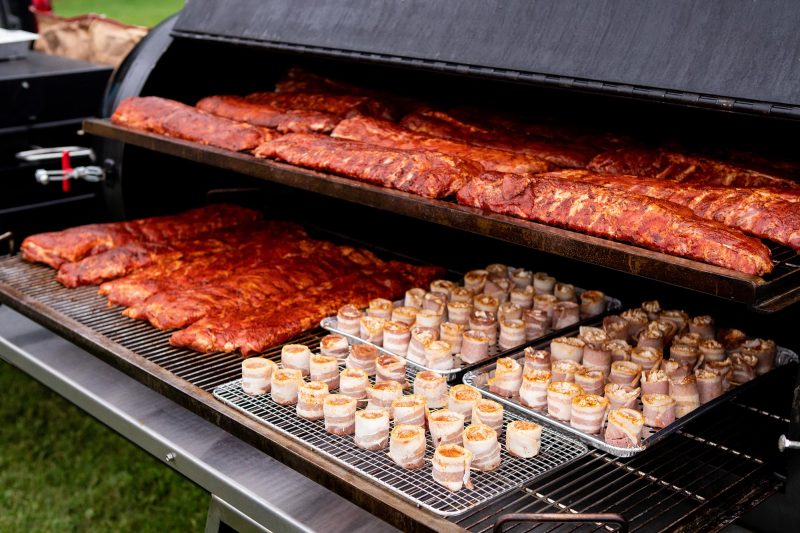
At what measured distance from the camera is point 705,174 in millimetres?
3863

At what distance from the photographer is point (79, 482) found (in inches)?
230

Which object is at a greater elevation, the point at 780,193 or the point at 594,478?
the point at 780,193

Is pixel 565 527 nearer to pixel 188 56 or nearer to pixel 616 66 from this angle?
pixel 616 66

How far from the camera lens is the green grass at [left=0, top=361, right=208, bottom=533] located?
216 inches

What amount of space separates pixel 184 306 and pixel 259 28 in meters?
1.59

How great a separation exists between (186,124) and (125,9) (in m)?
21.3

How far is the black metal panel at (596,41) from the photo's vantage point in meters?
3.25

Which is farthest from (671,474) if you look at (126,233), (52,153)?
(52,153)

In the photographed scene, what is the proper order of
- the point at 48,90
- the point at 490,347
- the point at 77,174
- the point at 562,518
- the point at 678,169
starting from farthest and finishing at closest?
Result: the point at 48,90 → the point at 77,174 → the point at 490,347 → the point at 678,169 → the point at 562,518

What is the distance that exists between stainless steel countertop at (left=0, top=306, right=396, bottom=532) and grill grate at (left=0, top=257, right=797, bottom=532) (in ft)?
0.73

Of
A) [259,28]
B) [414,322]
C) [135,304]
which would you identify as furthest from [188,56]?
[414,322]

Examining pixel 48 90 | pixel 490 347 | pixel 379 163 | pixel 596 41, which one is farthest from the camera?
pixel 48 90

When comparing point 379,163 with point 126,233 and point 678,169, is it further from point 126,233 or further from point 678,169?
point 126,233

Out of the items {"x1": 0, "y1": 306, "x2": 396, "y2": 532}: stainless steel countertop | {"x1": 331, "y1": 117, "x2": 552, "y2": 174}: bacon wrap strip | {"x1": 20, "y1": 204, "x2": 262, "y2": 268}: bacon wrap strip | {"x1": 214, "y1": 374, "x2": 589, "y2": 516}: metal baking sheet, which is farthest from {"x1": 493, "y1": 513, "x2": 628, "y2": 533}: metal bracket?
{"x1": 20, "y1": 204, "x2": 262, "y2": 268}: bacon wrap strip
